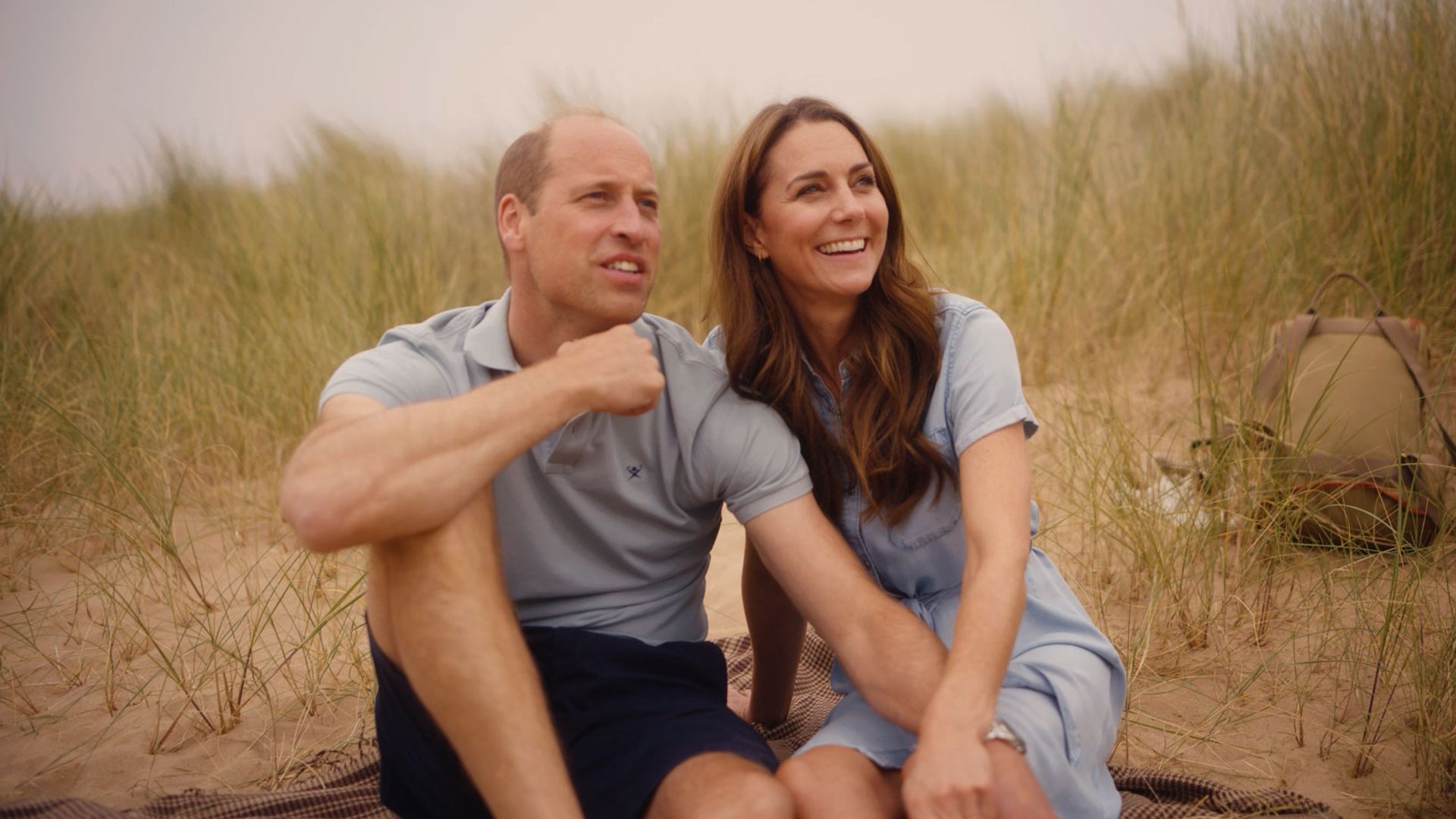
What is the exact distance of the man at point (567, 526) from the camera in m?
1.86

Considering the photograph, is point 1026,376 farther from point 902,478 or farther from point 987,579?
point 987,579

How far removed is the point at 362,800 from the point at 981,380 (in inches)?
71.5

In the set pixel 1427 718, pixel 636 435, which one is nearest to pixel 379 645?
pixel 636 435

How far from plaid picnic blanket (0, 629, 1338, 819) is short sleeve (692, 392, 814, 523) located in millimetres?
974

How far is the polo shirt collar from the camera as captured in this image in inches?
92.0

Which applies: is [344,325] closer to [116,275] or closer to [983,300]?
[116,275]

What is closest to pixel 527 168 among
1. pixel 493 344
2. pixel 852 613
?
pixel 493 344

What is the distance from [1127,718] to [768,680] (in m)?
0.98

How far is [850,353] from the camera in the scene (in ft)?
8.16

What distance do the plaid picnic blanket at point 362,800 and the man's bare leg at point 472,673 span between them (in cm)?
88

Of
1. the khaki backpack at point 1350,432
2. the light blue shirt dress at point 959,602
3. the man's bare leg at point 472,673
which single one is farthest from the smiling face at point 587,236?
the khaki backpack at point 1350,432

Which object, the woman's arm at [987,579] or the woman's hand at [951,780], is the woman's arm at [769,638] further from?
the woman's hand at [951,780]

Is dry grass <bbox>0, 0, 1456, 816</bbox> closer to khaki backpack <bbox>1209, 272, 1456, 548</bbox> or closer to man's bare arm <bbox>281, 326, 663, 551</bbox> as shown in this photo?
khaki backpack <bbox>1209, 272, 1456, 548</bbox>

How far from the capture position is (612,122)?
2.47 meters
